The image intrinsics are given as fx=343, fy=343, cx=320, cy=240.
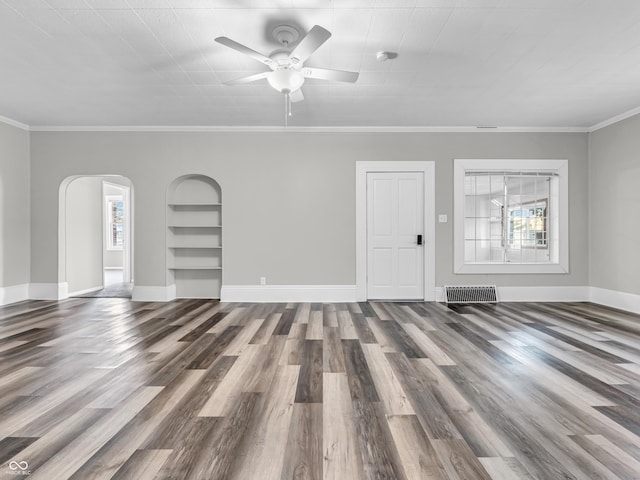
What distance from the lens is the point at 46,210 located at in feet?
18.1

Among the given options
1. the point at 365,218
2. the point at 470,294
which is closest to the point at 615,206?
the point at 470,294

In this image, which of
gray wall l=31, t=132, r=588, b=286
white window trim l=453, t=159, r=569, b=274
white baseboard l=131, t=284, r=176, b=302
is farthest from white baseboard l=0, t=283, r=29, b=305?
white window trim l=453, t=159, r=569, b=274

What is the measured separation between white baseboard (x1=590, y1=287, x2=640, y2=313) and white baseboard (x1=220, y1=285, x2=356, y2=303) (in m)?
3.74

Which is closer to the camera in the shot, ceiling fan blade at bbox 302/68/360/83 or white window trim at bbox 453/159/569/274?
ceiling fan blade at bbox 302/68/360/83

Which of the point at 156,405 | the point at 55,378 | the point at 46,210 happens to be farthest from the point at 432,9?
the point at 46,210

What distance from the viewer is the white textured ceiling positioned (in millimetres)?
2637

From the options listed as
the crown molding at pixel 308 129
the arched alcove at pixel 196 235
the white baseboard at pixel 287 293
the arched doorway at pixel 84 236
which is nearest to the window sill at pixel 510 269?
the white baseboard at pixel 287 293

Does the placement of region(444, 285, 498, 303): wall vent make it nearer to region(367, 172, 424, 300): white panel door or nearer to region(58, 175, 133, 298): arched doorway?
region(367, 172, 424, 300): white panel door

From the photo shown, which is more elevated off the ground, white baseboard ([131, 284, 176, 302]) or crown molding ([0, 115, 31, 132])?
crown molding ([0, 115, 31, 132])

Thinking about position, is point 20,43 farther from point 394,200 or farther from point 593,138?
point 593,138

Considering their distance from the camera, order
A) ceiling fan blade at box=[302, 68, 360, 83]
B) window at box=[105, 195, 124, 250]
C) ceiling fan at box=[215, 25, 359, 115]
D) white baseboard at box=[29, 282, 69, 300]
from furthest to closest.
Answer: window at box=[105, 195, 124, 250] < white baseboard at box=[29, 282, 69, 300] < ceiling fan blade at box=[302, 68, 360, 83] < ceiling fan at box=[215, 25, 359, 115]

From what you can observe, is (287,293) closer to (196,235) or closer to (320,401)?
(196,235)

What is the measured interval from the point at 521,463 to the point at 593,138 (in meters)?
5.74

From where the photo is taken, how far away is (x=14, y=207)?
17.3 ft
